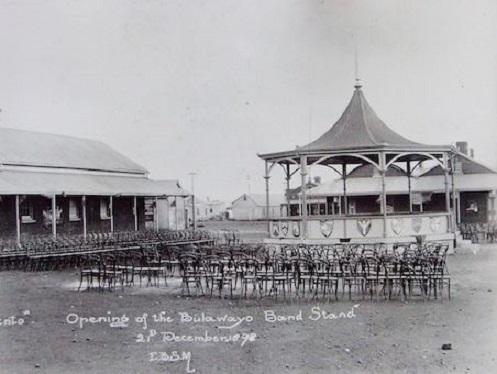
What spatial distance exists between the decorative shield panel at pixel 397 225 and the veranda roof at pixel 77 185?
14206 millimetres

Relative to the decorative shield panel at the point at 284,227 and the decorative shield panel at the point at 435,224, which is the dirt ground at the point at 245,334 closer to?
the decorative shield panel at the point at 435,224

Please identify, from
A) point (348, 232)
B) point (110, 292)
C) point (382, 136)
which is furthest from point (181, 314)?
point (382, 136)

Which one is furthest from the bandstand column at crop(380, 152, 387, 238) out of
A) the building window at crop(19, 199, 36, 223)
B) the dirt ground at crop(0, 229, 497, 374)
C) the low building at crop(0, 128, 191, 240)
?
the building window at crop(19, 199, 36, 223)

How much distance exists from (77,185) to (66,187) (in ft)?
3.53

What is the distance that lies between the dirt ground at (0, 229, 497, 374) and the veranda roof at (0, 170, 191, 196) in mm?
11463

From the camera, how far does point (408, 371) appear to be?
29.6ft

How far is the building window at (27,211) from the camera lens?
29.0 m

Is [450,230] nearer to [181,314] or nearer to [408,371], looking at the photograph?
[181,314]

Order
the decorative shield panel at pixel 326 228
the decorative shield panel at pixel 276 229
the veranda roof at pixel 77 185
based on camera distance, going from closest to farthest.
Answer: the decorative shield panel at pixel 326 228, the decorative shield panel at pixel 276 229, the veranda roof at pixel 77 185

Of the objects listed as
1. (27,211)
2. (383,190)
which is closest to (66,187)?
(27,211)

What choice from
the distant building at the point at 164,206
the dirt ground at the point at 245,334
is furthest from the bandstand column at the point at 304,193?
the distant building at the point at 164,206

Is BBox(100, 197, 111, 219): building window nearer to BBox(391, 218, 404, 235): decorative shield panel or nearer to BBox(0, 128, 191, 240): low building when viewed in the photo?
BBox(0, 128, 191, 240): low building

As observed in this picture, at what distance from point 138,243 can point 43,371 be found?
18753 mm

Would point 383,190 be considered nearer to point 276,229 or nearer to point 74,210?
point 276,229
